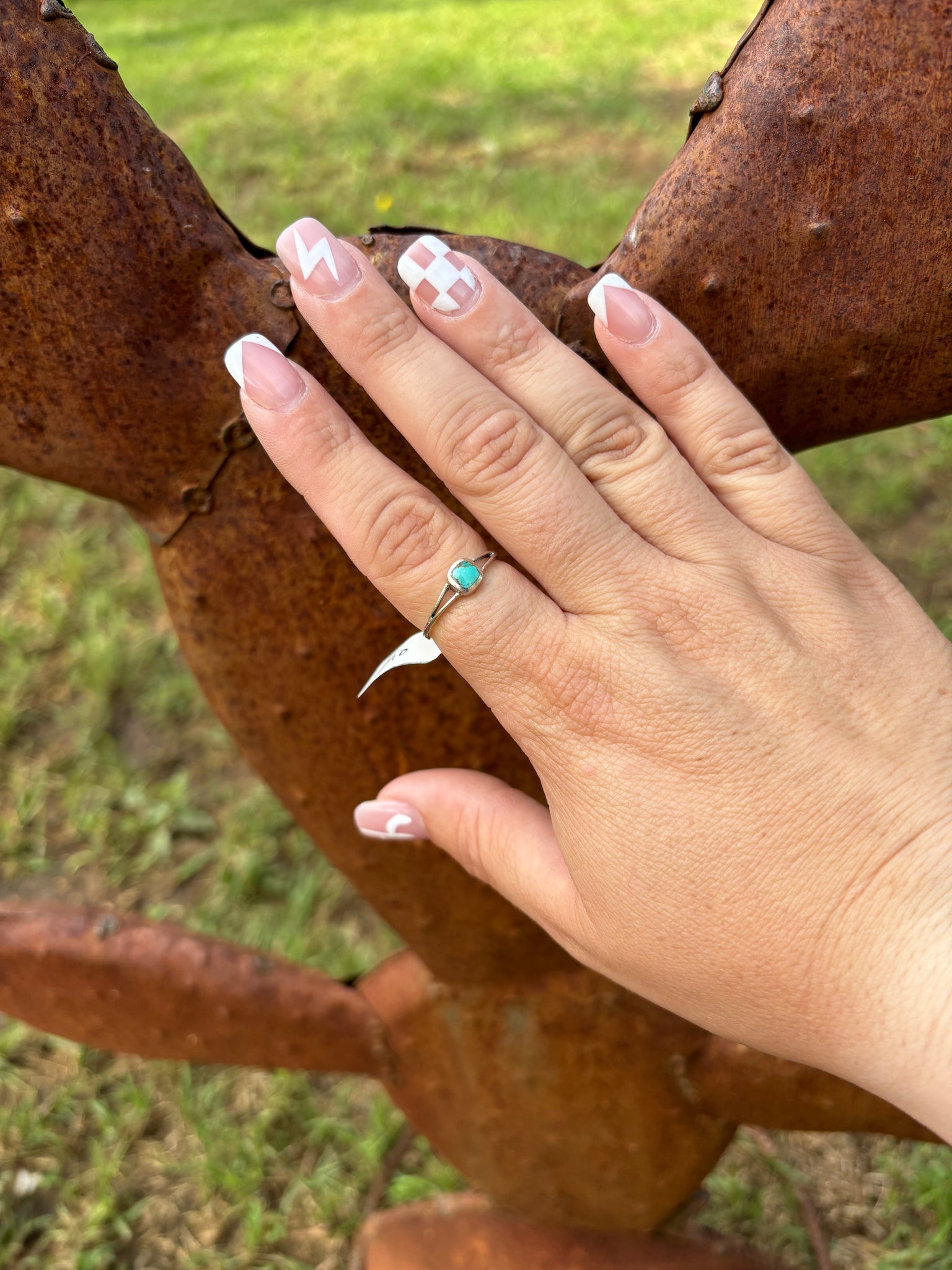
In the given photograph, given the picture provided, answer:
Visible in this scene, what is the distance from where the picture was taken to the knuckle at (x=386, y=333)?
3.01ft

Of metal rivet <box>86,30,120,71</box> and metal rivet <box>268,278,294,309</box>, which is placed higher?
metal rivet <box>86,30,120,71</box>

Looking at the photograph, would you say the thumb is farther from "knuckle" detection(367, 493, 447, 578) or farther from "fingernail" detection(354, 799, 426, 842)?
"knuckle" detection(367, 493, 447, 578)

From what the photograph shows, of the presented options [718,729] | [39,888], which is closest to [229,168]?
[39,888]

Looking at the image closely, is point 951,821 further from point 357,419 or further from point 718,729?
point 357,419

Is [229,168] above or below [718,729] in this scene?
above

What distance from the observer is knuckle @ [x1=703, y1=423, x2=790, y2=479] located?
3.19ft

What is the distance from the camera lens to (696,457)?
3.24 feet

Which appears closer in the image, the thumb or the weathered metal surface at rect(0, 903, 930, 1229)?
the thumb

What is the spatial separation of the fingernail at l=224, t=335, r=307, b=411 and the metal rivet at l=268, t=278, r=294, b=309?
3.7 inches

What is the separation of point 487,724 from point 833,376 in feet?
1.61

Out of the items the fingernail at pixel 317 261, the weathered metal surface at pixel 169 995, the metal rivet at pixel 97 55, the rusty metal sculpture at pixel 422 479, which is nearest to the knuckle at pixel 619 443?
the rusty metal sculpture at pixel 422 479

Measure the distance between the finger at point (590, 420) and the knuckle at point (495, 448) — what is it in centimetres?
5

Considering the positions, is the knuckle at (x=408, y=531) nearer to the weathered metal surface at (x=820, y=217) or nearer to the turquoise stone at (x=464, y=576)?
the turquoise stone at (x=464, y=576)

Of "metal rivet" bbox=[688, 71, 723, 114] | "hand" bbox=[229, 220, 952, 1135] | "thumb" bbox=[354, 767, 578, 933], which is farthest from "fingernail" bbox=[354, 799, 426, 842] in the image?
"metal rivet" bbox=[688, 71, 723, 114]
